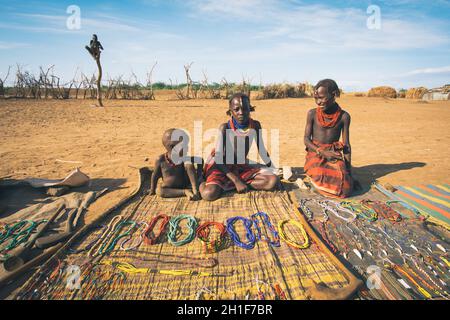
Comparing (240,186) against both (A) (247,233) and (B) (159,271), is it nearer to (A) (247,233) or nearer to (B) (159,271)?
(A) (247,233)

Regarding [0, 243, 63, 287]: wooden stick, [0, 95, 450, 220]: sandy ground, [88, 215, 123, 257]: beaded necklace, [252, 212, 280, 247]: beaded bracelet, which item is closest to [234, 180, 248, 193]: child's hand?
[252, 212, 280, 247]: beaded bracelet

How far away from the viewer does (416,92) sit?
25641mm

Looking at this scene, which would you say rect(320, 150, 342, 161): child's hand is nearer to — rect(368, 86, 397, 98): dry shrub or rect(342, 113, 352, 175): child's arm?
rect(342, 113, 352, 175): child's arm

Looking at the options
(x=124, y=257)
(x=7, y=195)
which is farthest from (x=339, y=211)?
(x=7, y=195)

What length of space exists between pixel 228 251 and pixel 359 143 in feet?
18.1

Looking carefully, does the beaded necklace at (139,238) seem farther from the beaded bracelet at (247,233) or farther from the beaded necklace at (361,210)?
the beaded necklace at (361,210)

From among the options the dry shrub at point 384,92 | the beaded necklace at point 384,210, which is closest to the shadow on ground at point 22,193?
the beaded necklace at point 384,210

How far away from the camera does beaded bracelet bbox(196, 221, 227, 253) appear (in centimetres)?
225

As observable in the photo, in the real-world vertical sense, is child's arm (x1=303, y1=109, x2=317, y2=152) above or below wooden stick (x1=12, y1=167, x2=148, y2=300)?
above

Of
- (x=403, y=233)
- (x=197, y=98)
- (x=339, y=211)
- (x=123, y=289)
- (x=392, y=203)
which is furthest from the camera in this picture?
(x=197, y=98)

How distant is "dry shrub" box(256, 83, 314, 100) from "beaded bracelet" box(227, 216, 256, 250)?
1938 centimetres

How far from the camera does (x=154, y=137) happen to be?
6.73 meters

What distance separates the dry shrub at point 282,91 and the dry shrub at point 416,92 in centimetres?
1199
